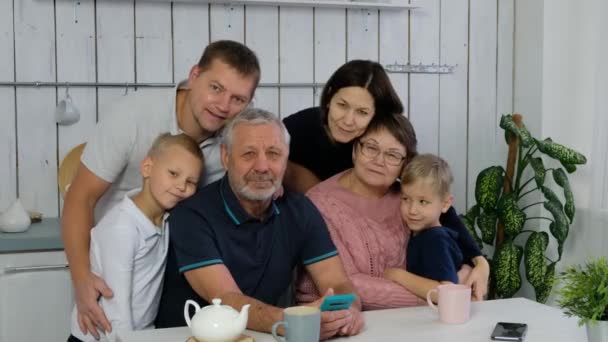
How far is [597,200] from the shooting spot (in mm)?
3566

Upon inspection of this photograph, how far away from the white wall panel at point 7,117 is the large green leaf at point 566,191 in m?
2.30

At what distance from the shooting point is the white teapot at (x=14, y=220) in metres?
3.02

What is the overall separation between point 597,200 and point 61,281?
88.8 inches

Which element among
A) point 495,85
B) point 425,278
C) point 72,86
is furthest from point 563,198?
point 72,86

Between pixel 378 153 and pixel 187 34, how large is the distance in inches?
54.9

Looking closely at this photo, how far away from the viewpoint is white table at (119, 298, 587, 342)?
190cm

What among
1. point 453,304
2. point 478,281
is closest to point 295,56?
point 478,281

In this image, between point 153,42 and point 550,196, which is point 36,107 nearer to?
point 153,42

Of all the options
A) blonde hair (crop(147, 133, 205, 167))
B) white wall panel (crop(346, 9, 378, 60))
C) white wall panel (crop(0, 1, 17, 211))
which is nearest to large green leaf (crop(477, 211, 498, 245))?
white wall panel (crop(346, 9, 378, 60))

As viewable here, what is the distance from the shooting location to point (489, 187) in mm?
3670

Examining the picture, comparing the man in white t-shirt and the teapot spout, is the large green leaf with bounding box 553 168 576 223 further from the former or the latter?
the teapot spout

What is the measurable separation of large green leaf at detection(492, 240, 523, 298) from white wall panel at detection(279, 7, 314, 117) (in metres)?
1.10

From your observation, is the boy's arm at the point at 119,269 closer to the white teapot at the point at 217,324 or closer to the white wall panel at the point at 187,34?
the white teapot at the point at 217,324

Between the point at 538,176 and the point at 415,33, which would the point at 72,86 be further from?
the point at 538,176
